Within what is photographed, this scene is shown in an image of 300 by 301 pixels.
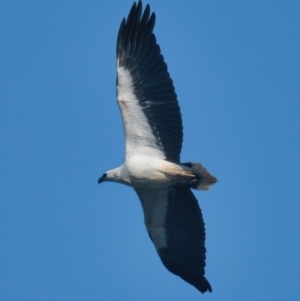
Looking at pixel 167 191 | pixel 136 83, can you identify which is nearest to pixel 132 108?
pixel 136 83

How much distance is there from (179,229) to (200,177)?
126cm

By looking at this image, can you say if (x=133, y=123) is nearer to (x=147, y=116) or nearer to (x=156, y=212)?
(x=147, y=116)

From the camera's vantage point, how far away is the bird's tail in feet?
66.3

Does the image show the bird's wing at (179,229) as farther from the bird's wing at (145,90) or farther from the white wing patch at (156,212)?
the bird's wing at (145,90)

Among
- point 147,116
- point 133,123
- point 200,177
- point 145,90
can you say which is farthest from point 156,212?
point 145,90

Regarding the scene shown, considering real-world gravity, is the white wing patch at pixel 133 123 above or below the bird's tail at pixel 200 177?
above

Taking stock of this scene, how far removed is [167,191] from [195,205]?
0.56 metres

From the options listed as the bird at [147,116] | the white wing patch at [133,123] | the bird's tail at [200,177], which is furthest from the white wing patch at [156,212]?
the white wing patch at [133,123]

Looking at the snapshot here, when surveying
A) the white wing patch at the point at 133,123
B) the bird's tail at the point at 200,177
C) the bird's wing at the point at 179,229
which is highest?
the white wing patch at the point at 133,123

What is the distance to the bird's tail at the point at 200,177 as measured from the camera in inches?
795

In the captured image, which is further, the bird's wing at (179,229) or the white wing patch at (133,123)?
the bird's wing at (179,229)

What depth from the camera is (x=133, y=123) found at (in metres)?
20.4

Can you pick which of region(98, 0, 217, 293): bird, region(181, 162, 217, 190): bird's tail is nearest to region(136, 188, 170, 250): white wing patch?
region(98, 0, 217, 293): bird

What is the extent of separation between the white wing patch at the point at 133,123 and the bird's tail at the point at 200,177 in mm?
584
